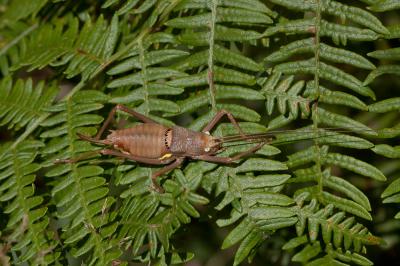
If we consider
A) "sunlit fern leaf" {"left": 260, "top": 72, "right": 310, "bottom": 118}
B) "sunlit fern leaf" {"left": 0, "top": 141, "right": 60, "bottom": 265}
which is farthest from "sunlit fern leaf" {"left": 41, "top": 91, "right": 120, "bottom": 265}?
"sunlit fern leaf" {"left": 260, "top": 72, "right": 310, "bottom": 118}

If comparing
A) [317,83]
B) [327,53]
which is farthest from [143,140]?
[327,53]

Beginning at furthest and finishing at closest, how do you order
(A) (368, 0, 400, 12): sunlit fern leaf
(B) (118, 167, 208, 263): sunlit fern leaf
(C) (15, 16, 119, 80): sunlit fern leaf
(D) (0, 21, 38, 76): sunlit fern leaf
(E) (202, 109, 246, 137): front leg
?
(D) (0, 21, 38, 76): sunlit fern leaf
(C) (15, 16, 119, 80): sunlit fern leaf
(E) (202, 109, 246, 137): front leg
(A) (368, 0, 400, 12): sunlit fern leaf
(B) (118, 167, 208, 263): sunlit fern leaf

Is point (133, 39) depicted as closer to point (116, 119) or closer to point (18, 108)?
point (116, 119)

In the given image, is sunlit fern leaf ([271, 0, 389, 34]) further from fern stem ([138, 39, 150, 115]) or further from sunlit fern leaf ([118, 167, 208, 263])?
sunlit fern leaf ([118, 167, 208, 263])

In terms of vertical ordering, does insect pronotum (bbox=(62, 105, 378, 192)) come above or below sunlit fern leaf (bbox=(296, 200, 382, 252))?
above

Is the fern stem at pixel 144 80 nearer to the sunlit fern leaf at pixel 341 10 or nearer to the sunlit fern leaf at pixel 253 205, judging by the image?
the sunlit fern leaf at pixel 253 205

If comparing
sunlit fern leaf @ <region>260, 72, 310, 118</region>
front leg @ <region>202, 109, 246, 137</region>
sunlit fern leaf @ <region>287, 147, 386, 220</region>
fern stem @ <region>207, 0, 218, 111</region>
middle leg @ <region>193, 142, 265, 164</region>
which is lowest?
sunlit fern leaf @ <region>287, 147, 386, 220</region>

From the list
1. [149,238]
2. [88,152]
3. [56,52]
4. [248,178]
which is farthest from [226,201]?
[56,52]

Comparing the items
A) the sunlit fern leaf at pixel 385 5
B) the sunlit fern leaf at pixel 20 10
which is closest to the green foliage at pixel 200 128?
the sunlit fern leaf at pixel 385 5

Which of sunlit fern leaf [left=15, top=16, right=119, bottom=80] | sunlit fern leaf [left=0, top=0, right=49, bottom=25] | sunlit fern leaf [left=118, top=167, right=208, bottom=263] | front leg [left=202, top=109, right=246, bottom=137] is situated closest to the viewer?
sunlit fern leaf [left=118, top=167, right=208, bottom=263]
